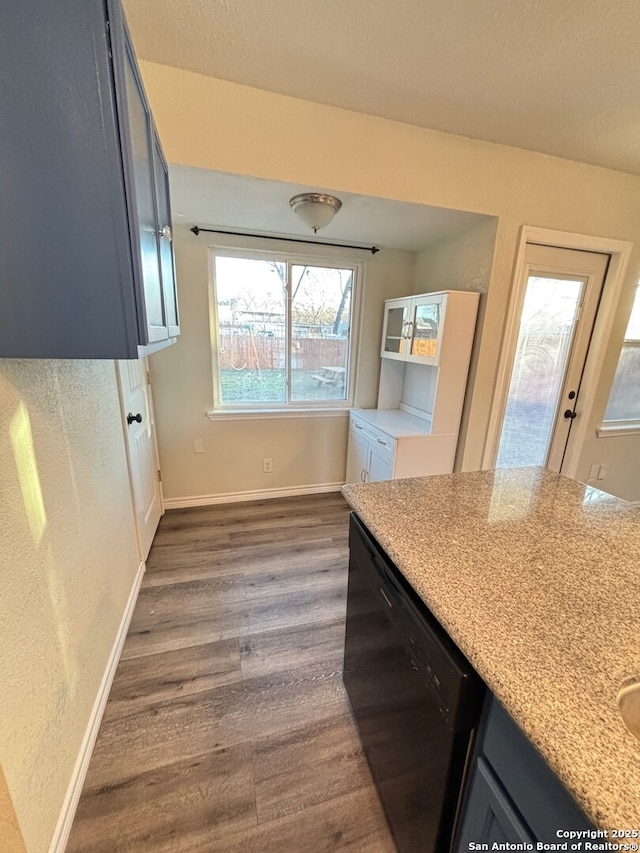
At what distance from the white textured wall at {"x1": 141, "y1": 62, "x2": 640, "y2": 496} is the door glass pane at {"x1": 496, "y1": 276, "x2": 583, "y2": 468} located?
289 millimetres

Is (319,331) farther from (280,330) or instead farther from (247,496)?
(247,496)

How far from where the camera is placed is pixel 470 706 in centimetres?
71

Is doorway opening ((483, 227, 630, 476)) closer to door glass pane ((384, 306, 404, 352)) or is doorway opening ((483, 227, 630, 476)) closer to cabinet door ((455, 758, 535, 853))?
door glass pane ((384, 306, 404, 352))

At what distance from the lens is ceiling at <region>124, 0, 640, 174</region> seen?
1.21 meters

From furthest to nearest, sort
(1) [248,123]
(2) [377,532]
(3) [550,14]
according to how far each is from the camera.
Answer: (1) [248,123], (3) [550,14], (2) [377,532]

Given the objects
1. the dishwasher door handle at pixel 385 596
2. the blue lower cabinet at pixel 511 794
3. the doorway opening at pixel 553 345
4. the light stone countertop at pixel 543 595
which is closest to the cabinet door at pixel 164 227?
the light stone countertop at pixel 543 595

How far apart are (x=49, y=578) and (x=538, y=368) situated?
3.03 m

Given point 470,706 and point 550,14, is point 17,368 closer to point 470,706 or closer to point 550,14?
point 470,706

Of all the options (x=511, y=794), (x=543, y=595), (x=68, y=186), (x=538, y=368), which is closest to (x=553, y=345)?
(x=538, y=368)

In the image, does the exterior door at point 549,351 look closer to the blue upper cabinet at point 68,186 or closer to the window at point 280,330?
the window at point 280,330

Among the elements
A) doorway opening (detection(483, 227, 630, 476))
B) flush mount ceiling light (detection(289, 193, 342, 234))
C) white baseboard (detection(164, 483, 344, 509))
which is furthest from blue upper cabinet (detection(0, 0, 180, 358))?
white baseboard (detection(164, 483, 344, 509))

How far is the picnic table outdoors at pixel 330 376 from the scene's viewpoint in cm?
310

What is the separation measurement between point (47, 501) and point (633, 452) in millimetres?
4103

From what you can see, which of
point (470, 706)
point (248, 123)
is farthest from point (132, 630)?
point (248, 123)
